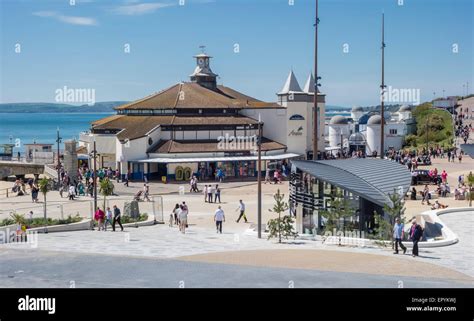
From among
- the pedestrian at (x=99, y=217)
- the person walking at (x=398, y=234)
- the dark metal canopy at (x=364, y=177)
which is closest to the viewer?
the person walking at (x=398, y=234)

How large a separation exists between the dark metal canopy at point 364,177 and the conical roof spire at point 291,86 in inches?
1410

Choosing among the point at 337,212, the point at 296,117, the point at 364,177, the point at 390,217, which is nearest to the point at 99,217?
the point at 337,212

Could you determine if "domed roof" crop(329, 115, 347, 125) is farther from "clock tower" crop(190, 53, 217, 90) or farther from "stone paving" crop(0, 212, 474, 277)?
"stone paving" crop(0, 212, 474, 277)

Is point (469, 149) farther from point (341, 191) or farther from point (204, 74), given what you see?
point (204, 74)

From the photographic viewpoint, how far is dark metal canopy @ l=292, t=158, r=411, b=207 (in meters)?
24.6

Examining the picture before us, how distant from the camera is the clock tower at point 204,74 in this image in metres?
72.9

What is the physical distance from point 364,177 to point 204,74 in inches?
1905

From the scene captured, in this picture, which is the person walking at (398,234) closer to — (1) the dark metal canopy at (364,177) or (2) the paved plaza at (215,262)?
(2) the paved plaza at (215,262)

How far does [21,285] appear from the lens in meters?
16.6

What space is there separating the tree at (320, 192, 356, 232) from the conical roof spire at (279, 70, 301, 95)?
41040 mm

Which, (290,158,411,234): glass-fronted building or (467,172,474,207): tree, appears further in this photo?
(467,172,474,207): tree

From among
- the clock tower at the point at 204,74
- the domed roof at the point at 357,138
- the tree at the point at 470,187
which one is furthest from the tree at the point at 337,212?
the domed roof at the point at 357,138

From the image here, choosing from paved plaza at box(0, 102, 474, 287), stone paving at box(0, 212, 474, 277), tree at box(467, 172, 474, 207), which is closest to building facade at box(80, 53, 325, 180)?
tree at box(467, 172, 474, 207)
